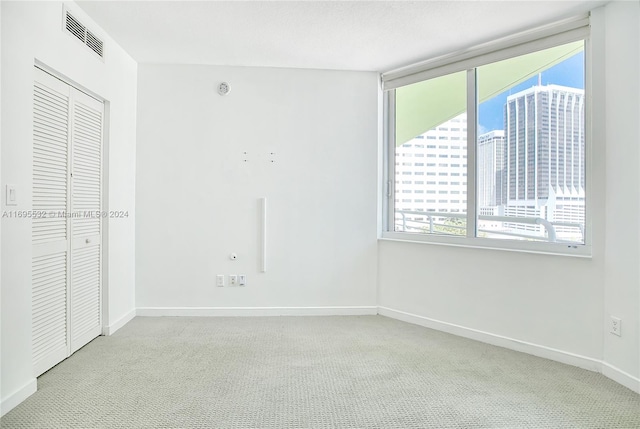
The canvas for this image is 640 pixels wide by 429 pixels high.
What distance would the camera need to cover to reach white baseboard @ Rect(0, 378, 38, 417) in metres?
2.06

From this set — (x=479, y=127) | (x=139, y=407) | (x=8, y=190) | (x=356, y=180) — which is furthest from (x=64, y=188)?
(x=479, y=127)

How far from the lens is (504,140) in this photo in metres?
3.34

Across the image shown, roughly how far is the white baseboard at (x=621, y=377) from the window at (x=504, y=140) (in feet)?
2.46

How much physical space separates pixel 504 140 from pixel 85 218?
3344 millimetres

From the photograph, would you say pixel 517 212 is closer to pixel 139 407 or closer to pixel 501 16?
pixel 501 16

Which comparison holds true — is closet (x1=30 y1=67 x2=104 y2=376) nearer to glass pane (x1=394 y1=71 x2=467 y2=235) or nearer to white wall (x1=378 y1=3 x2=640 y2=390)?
glass pane (x1=394 y1=71 x2=467 y2=235)

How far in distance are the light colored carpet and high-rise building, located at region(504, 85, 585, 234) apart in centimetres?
113

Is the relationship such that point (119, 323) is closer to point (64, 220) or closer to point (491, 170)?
point (64, 220)

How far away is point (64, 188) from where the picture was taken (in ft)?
9.11

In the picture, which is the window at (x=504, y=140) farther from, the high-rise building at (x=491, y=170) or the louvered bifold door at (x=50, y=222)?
the louvered bifold door at (x=50, y=222)

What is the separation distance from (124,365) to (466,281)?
268cm

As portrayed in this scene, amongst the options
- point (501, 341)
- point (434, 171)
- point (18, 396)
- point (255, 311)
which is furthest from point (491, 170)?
point (18, 396)

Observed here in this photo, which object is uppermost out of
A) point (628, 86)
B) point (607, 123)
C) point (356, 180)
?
point (628, 86)

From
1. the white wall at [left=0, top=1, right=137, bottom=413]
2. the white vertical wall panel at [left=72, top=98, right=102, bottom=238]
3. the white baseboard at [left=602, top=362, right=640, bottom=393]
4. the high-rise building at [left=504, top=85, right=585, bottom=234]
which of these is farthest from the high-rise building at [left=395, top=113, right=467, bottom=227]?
the white wall at [left=0, top=1, right=137, bottom=413]
